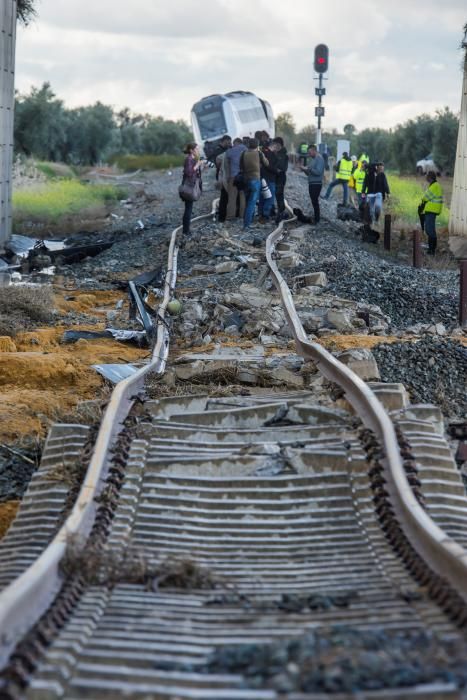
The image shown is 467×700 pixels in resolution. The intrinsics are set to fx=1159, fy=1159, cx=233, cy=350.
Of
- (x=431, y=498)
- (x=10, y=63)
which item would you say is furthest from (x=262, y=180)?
(x=431, y=498)

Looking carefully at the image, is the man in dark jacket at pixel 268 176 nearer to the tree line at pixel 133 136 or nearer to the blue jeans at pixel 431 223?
the blue jeans at pixel 431 223

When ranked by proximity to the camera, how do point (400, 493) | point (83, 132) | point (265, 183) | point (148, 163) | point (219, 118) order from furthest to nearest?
point (83, 132)
point (148, 163)
point (219, 118)
point (265, 183)
point (400, 493)

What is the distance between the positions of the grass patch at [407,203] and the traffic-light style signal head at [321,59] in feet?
21.1

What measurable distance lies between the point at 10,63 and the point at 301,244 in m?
8.68

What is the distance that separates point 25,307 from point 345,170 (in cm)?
1964

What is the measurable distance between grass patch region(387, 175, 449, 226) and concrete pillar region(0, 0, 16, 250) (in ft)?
36.3

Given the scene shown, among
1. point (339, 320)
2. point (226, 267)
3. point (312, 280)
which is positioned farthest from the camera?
point (226, 267)

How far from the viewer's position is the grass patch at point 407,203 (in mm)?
32800

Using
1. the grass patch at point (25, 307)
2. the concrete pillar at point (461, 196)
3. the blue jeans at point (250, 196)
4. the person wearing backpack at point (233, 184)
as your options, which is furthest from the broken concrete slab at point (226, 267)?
the concrete pillar at point (461, 196)

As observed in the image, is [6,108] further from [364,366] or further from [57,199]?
[364,366]

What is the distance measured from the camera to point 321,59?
4944 cm

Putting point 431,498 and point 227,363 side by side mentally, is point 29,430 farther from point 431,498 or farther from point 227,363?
point 431,498

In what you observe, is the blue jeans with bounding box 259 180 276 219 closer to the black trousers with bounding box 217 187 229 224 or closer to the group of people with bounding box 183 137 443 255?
the group of people with bounding box 183 137 443 255

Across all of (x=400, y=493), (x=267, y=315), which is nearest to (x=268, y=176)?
(x=267, y=315)
